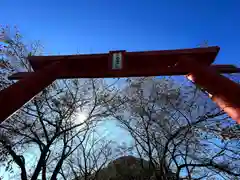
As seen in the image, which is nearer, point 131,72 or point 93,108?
point 131,72

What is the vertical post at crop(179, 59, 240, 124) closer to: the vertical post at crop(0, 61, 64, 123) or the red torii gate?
the red torii gate

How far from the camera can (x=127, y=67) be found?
2.98 m

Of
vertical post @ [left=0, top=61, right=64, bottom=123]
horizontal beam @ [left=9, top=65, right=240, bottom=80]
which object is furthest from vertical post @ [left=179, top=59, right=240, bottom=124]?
vertical post @ [left=0, top=61, right=64, bottom=123]

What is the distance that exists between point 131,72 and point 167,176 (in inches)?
Answer: 291

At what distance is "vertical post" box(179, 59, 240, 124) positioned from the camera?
5.80ft

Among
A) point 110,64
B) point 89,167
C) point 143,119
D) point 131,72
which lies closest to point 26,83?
point 110,64

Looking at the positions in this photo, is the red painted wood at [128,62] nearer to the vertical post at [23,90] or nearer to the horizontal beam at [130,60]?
the horizontal beam at [130,60]

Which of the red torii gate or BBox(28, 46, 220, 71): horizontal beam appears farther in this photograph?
BBox(28, 46, 220, 71): horizontal beam

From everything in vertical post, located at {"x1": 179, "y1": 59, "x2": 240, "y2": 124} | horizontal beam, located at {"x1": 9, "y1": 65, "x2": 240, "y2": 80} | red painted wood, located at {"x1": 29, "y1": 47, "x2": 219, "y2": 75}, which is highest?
red painted wood, located at {"x1": 29, "y1": 47, "x2": 219, "y2": 75}

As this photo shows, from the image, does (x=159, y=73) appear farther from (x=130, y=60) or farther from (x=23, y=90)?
(x=23, y=90)

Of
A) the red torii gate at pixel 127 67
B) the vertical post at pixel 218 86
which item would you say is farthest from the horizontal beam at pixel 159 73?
the vertical post at pixel 218 86

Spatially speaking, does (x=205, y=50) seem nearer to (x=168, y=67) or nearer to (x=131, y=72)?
(x=168, y=67)

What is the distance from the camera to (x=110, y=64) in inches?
117

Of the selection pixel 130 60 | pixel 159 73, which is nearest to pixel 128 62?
pixel 130 60
